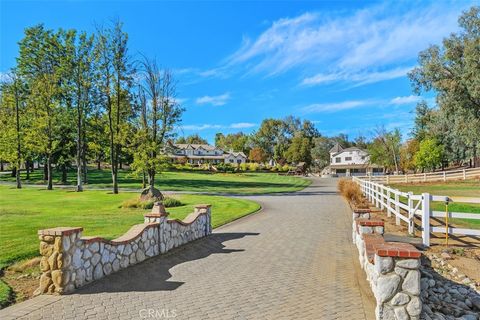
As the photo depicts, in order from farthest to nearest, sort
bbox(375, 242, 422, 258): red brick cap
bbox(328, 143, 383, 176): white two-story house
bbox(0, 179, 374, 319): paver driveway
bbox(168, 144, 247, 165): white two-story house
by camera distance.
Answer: bbox(168, 144, 247, 165): white two-story house < bbox(328, 143, 383, 176): white two-story house < bbox(0, 179, 374, 319): paver driveway < bbox(375, 242, 422, 258): red brick cap

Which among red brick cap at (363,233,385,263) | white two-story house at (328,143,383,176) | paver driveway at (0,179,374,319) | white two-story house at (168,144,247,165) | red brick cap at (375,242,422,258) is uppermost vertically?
white two-story house at (168,144,247,165)

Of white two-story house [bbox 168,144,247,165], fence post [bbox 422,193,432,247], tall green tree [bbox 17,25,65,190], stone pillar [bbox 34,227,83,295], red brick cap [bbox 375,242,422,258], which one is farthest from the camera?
white two-story house [bbox 168,144,247,165]

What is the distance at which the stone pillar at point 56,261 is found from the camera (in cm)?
631

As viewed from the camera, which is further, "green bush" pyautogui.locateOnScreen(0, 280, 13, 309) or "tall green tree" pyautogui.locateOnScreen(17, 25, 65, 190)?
"tall green tree" pyautogui.locateOnScreen(17, 25, 65, 190)

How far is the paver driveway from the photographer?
5.55m

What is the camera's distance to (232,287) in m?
6.72

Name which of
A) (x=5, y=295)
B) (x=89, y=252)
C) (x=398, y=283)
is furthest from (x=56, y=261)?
(x=398, y=283)

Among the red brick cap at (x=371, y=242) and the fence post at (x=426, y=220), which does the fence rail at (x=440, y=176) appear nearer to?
the fence post at (x=426, y=220)

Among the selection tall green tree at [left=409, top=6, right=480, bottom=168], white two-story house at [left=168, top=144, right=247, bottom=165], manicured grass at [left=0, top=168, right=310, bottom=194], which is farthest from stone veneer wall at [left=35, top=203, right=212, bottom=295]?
white two-story house at [left=168, top=144, right=247, bottom=165]

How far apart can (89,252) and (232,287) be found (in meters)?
2.73

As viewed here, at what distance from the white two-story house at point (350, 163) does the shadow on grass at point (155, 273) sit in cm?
8039

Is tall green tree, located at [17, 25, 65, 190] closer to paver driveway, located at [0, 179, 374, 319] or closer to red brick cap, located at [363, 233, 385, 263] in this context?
paver driveway, located at [0, 179, 374, 319]

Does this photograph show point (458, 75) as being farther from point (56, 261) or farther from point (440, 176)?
point (56, 261)

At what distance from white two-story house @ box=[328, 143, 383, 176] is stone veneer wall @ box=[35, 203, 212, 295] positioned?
8162cm
